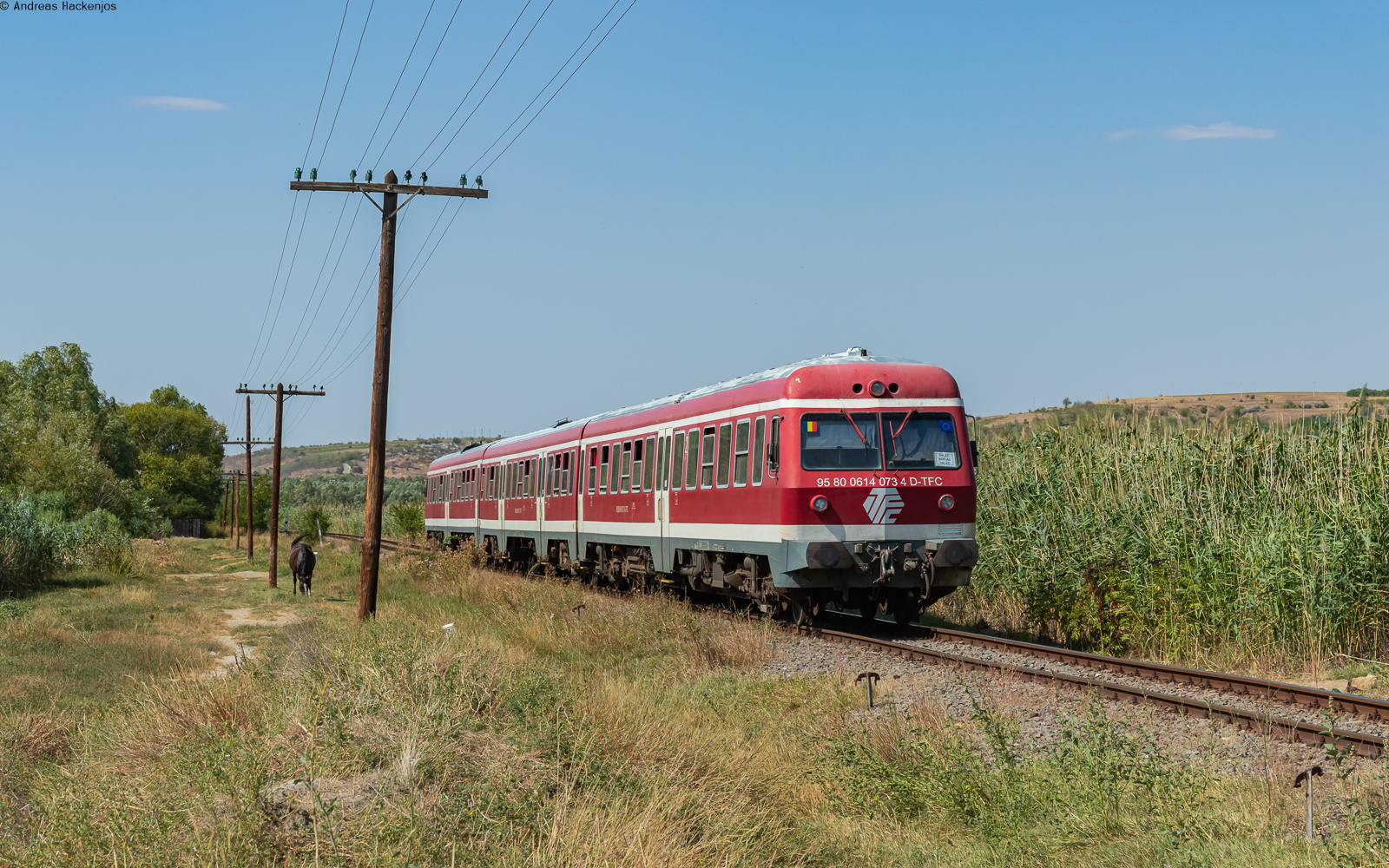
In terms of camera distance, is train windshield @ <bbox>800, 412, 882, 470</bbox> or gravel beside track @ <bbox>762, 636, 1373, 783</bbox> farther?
train windshield @ <bbox>800, 412, 882, 470</bbox>

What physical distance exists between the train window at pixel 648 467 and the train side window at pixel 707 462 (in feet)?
7.37

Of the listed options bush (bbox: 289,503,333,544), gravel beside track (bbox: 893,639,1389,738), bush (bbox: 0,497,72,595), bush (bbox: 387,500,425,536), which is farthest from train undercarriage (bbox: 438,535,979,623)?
bush (bbox: 289,503,333,544)

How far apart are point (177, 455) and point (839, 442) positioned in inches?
4711

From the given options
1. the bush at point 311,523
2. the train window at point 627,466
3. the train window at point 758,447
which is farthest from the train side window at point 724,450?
the bush at point 311,523

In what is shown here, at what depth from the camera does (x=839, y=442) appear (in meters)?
14.8

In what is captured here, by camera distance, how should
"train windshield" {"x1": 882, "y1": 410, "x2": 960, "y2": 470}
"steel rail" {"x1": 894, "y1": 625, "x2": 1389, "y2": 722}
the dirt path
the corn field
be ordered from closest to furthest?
1. "steel rail" {"x1": 894, "y1": 625, "x2": 1389, "y2": 722}
2. the corn field
3. "train windshield" {"x1": 882, "y1": 410, "x2": 960, "y2": 470}
4. the dirt path

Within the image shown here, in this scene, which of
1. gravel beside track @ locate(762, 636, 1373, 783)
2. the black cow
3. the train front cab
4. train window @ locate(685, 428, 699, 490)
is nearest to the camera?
gravel beside track @ locate(762, 636, 1373, 783)

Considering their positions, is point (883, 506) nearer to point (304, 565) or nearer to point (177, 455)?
point (304, 565)

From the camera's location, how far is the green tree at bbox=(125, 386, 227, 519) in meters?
115

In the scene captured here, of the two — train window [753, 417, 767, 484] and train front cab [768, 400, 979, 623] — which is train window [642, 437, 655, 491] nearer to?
train window [753, 417, 767, 484]

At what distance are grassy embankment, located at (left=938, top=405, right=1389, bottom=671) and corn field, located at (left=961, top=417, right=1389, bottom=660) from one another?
0.07 ft

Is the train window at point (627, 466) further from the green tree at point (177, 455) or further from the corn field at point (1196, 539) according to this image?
the green tree at point (177, 455)

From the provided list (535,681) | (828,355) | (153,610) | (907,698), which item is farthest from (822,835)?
(153,610)

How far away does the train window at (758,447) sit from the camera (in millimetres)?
15375
